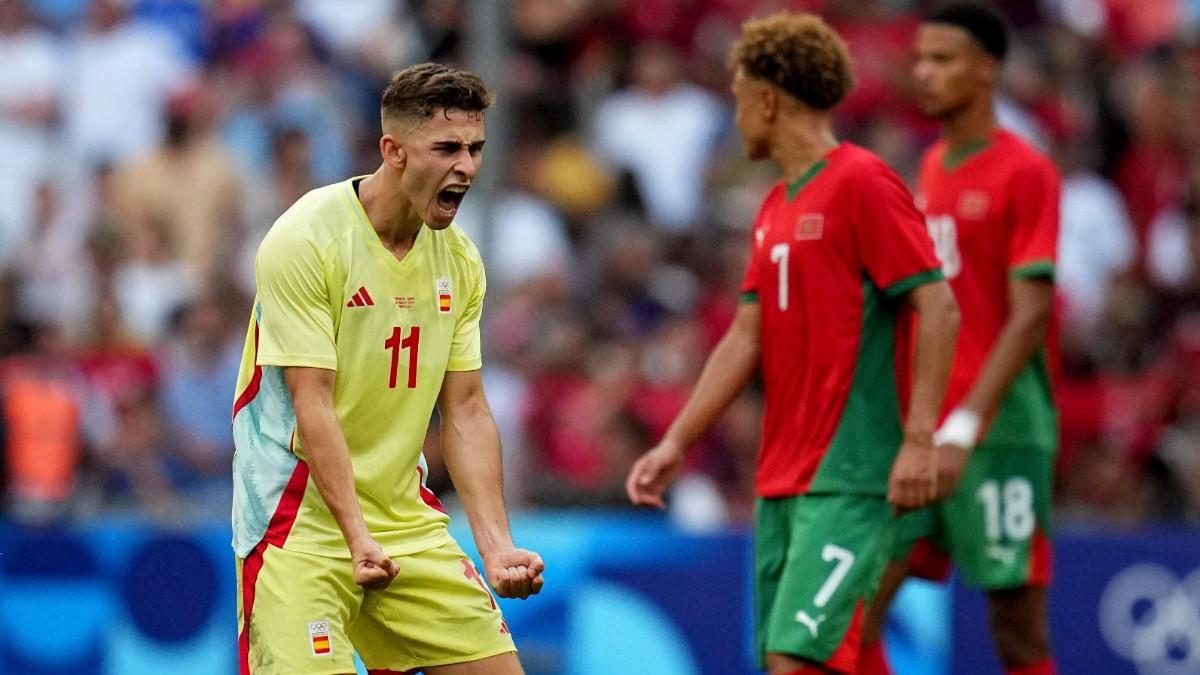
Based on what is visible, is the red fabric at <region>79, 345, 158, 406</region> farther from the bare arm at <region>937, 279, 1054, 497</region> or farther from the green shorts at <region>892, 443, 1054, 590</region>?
the bare arm at <region>937, 279, 1054, 497</region>

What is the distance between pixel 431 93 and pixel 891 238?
1.80m

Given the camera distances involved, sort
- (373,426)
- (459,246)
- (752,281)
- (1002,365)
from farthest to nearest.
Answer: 1. (1002,365)
2. (752,281)
3. (459,246)
4. (373,426)

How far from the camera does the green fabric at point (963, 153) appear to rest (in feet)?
27.2

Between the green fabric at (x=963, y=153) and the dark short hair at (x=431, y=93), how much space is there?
272 centimetres

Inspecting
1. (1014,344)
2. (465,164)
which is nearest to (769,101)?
(1014,344)

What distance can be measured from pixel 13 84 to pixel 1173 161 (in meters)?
8.23

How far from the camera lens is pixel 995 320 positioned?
8164 mm

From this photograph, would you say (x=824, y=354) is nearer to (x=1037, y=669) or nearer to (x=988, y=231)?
(x=988, y=231)

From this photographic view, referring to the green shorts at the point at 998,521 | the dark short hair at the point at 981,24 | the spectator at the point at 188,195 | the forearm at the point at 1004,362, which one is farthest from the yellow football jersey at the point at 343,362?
the spectator at the point at 188,195

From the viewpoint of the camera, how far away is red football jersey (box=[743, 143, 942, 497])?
7.11m

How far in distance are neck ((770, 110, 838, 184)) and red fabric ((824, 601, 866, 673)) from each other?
1548 millimetres

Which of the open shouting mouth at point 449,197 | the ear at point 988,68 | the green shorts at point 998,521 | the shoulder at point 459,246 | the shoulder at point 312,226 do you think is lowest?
the green shorts at point 998,521

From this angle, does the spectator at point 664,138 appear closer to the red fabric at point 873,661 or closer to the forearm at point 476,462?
the red fabric at point 873,661

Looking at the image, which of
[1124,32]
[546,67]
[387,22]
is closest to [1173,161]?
[1124,32]
